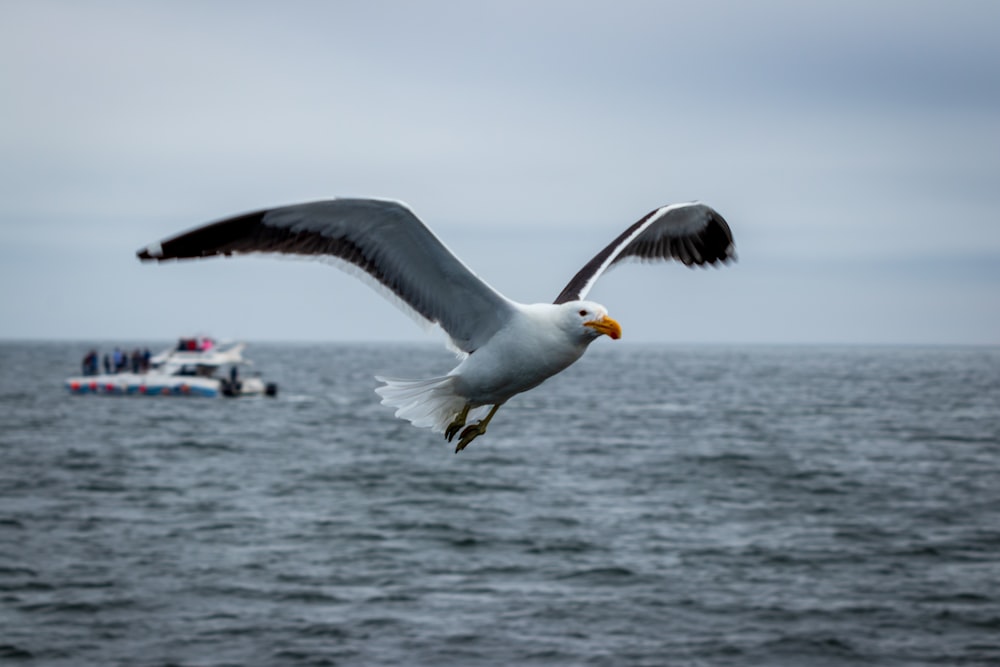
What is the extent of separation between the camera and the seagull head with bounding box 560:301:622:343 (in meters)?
7.84

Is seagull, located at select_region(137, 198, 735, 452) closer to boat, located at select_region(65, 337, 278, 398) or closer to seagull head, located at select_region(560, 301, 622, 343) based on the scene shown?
seagull head, located at select_region(560, 301, 622, 343)

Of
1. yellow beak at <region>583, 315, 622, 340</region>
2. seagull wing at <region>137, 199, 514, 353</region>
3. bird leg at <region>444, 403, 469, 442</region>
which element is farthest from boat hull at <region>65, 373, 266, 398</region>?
yellow beak at <region>583, 315, 622, 340</region>

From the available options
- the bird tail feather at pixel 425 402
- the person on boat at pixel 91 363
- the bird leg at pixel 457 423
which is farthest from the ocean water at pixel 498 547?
the bird leg at pixel 457 423

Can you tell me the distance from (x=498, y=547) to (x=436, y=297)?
2477 cm

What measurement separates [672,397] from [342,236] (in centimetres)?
9897

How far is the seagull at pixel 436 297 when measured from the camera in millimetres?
7969

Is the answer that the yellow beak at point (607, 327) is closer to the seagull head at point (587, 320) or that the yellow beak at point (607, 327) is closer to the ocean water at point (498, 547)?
the seagull head at point (587, 320)

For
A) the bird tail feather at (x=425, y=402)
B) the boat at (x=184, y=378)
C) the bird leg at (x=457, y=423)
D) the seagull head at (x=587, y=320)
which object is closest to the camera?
the seagull head at (x=587, y=320)

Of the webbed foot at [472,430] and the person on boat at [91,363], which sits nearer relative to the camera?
the webbed foot at [472,430]

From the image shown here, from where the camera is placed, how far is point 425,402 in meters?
9.30

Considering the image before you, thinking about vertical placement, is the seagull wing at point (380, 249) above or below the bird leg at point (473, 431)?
above

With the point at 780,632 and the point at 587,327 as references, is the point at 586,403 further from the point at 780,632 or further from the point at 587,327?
the point at 587,327

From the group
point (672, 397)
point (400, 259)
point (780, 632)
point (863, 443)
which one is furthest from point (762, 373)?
point (400, 259)

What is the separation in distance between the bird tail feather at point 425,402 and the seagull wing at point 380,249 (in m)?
0.43
